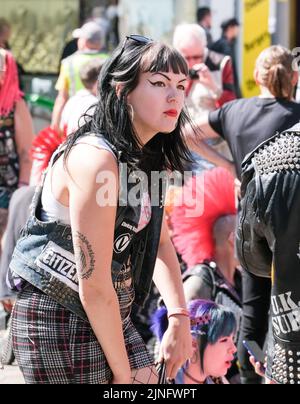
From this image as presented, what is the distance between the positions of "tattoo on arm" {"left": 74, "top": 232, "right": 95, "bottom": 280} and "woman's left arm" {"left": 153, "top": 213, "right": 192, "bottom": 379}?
0.50m

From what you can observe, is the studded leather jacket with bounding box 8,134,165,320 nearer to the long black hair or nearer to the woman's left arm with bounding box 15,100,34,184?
the long black hair

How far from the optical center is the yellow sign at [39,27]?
1173 centimetres

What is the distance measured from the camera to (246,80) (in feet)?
29.2

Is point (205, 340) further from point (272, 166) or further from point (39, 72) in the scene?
point (39, 72)

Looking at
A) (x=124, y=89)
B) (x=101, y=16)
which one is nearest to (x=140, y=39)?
(x=124, y=89)

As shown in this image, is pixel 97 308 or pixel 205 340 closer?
pixel 97 308

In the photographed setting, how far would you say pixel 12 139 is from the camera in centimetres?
577

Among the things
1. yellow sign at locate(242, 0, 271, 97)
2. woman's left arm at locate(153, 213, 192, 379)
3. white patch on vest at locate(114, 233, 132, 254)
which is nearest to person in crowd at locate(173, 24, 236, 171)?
yellow sign at locate(242, 0, 271, 97)

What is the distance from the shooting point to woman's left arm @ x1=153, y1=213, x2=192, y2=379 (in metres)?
3.05

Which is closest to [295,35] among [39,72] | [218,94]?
[39,72]

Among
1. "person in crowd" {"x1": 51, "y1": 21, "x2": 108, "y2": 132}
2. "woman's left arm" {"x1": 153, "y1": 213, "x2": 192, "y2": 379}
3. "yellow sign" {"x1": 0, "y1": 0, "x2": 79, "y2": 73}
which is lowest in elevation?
"yellow sign" {"x1": 0, "y1": 0, "x2": 79, "y2": 73}

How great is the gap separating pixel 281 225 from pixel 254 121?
5.95 feet

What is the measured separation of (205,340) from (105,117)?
1652 millimetres
